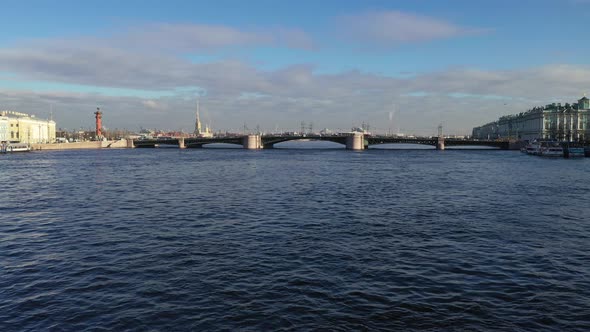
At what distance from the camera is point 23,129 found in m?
153

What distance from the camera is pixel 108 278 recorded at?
14.3 metres

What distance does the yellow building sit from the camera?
14394cm

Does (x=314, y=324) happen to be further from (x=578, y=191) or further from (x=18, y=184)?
(x=18, y=184)

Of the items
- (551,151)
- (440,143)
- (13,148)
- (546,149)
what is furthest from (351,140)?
(13,148)

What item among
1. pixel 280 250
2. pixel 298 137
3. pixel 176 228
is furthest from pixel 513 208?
pixel 298 137

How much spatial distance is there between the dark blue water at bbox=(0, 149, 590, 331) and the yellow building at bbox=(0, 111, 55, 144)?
441 ft

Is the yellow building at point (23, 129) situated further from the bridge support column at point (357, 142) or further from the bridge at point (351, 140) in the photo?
→ the bridge support column at point (357, 142)

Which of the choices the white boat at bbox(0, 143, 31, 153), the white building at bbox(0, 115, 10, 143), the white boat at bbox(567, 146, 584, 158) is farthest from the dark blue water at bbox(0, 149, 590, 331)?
the white building at bbox(0, 115, 10, 143)

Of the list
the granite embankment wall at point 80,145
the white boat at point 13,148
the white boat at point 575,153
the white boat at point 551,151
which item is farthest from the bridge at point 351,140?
the white boat at point 13,148

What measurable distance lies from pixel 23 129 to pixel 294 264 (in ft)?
548

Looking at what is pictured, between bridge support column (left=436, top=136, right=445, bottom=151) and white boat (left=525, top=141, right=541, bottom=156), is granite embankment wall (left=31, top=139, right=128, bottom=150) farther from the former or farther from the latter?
white boat (left=525, top=141, right=541, bottom=156)

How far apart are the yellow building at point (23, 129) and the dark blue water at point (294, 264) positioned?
134291 mm

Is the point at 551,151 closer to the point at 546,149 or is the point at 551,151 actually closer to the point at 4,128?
the point at 546,149

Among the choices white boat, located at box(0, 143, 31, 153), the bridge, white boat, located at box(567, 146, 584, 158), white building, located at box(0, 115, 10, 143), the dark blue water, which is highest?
white building, located at box(0, 115, 10, 143)
